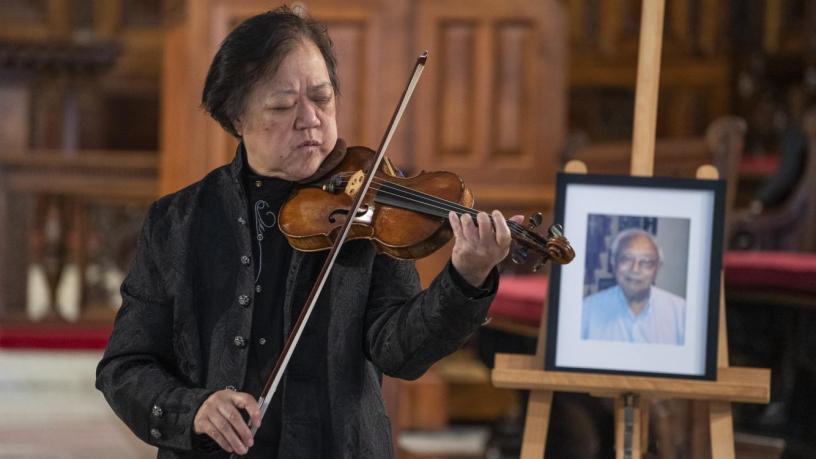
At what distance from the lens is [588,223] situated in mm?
2723

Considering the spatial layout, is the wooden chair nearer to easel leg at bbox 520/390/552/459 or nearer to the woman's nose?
easel leg at bbox 520/390/552/459

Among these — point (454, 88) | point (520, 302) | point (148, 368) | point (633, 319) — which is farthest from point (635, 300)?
point (454, 88)

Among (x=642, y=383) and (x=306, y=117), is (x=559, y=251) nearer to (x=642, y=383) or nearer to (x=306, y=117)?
(x=306, y=117)

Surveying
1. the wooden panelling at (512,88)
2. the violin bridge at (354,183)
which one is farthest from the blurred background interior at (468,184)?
the violin bridge at (354,183)

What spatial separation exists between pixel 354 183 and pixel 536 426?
0.78 m

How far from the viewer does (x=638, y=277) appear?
2723 mm

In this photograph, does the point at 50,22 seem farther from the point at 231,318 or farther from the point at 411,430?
the point at 231,318

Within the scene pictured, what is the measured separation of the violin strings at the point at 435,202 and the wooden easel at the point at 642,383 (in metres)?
0.62

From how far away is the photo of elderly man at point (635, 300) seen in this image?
271 cm

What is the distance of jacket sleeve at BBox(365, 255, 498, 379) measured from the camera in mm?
Result: 2094

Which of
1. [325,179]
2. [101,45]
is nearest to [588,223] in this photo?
[325,179]

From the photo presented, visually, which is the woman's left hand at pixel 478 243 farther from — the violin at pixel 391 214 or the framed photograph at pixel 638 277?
the framed photograph at pixel 638 277

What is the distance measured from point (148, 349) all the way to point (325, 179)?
1.32ft

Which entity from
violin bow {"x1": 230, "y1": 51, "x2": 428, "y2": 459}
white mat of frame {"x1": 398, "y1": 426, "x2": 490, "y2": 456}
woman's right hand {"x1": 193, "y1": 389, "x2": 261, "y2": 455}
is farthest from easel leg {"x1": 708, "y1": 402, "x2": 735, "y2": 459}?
white mat of frame {"x1": 398, "y1": 426, "x2": 490, "y2": 456}
